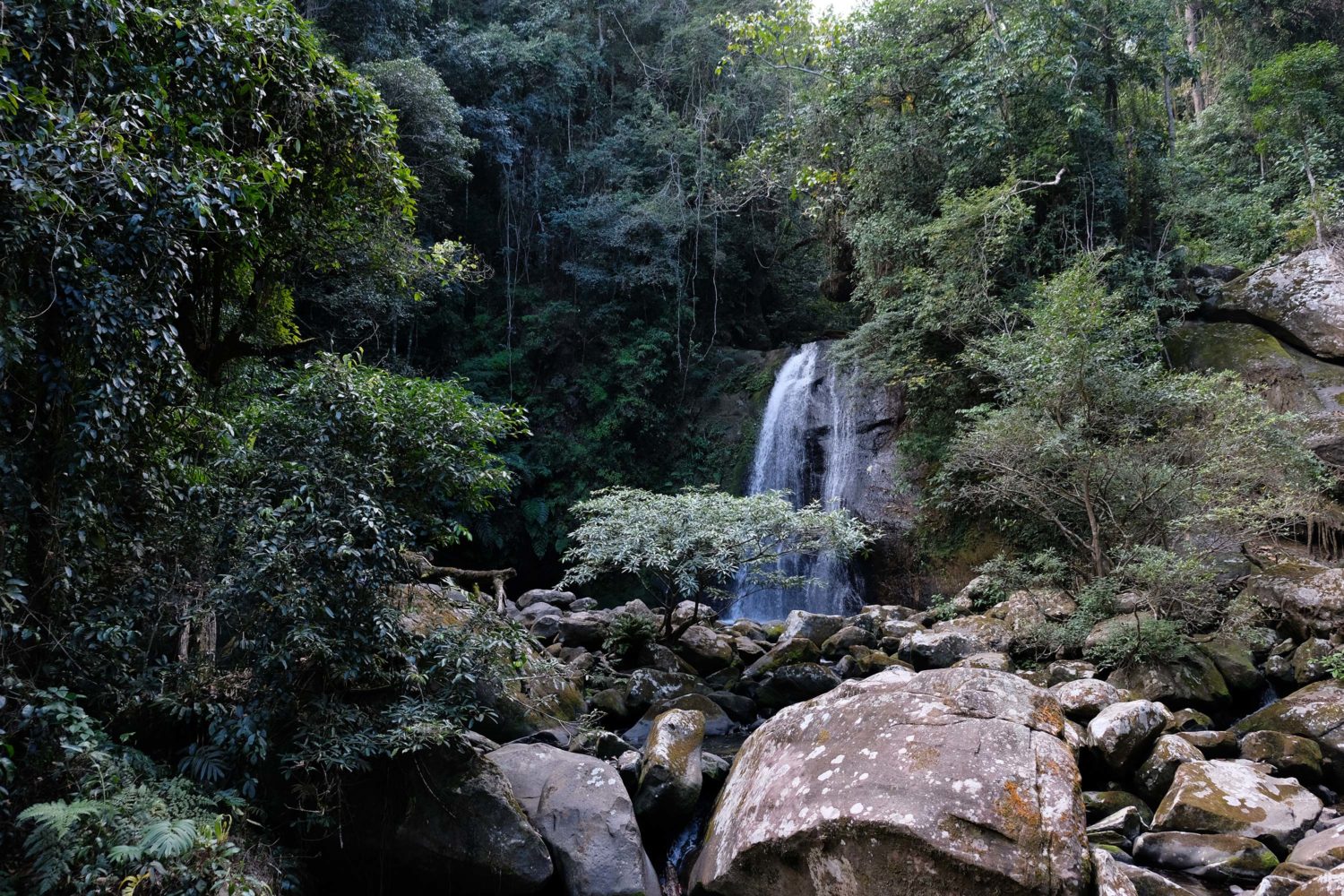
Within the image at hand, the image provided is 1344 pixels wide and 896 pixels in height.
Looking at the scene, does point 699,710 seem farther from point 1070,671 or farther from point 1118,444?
point 1118,444

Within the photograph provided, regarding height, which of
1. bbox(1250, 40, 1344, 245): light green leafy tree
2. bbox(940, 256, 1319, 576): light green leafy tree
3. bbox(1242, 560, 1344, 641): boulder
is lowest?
bbox(1242, 560, 1344, 641): boulder

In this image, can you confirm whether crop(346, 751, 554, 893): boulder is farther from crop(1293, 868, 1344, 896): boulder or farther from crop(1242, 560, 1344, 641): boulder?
crop(1242, 560, 1344, 641): boulder

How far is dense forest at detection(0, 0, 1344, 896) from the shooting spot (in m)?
3.54

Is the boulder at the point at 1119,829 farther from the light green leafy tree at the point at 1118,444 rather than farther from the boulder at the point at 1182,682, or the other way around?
the light green leafy tree at the point at 1118,444

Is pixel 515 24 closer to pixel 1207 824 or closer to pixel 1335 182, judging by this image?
pixel 1335 182

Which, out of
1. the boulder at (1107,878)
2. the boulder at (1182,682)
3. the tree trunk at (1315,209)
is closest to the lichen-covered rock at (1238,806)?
the boulder at (1107,878)

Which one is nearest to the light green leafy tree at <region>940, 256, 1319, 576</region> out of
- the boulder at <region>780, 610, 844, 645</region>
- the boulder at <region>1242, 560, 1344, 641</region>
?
the boulder at <region>1242, 560, 1344, 641</region>

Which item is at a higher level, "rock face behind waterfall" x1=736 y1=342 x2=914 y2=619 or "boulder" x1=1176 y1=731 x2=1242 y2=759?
"rock face behind waterfall" x1=736 y1=342 x2=914 y2=619

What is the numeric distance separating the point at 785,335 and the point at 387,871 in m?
17.8

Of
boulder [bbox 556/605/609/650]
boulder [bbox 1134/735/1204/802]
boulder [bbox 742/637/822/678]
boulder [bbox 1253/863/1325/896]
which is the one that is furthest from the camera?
boulder [bbox 556/605/609/650]

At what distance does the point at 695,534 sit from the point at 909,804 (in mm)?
5147

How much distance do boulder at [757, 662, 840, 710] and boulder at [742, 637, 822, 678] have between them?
0.40 m

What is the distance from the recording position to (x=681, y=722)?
19.1 feet

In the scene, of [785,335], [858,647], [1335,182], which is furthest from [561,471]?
[1335,182]
